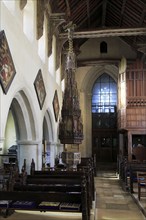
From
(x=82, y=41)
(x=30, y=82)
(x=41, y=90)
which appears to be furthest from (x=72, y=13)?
(x=30, y=82)

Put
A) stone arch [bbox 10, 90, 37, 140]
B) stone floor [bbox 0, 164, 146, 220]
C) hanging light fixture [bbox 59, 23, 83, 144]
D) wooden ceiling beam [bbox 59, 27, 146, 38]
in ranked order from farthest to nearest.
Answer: wooden ceiling beam [bbox 59, 27, 146, 38], hanging light fixture [bbox 59, 23, 83, 144], stone arch [bbox 10, 90, 37, 140], stone floor [bbox 0, 164, 146, 220]

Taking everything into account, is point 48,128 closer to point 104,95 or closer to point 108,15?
point 104,95

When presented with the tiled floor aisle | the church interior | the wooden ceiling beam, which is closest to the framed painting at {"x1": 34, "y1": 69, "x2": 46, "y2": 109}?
the church interior

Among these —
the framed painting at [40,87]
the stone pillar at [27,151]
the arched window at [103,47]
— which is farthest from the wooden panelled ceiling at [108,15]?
the stone pillar at [27,151]

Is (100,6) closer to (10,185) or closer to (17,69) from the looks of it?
(17,69)

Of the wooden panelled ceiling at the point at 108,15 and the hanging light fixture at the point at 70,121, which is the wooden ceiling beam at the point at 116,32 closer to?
the wooden panelled ceiling at the point at 108,15

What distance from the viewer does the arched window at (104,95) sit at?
19438 millimetres

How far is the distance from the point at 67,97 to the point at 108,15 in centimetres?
889

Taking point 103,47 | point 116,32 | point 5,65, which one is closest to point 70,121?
point 5,65

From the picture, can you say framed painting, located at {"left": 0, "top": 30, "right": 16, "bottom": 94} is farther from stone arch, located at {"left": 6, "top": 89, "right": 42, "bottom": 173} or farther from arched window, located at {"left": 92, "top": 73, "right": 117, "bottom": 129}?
arched window, located at {"left": 92, "top": 73, "right": 117, "bottom": 129}

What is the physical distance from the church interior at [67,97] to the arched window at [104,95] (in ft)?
0.22

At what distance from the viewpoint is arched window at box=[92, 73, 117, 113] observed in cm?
1944

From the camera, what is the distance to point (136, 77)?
14.8m

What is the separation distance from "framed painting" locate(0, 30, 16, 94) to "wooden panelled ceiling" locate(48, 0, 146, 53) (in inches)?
229
